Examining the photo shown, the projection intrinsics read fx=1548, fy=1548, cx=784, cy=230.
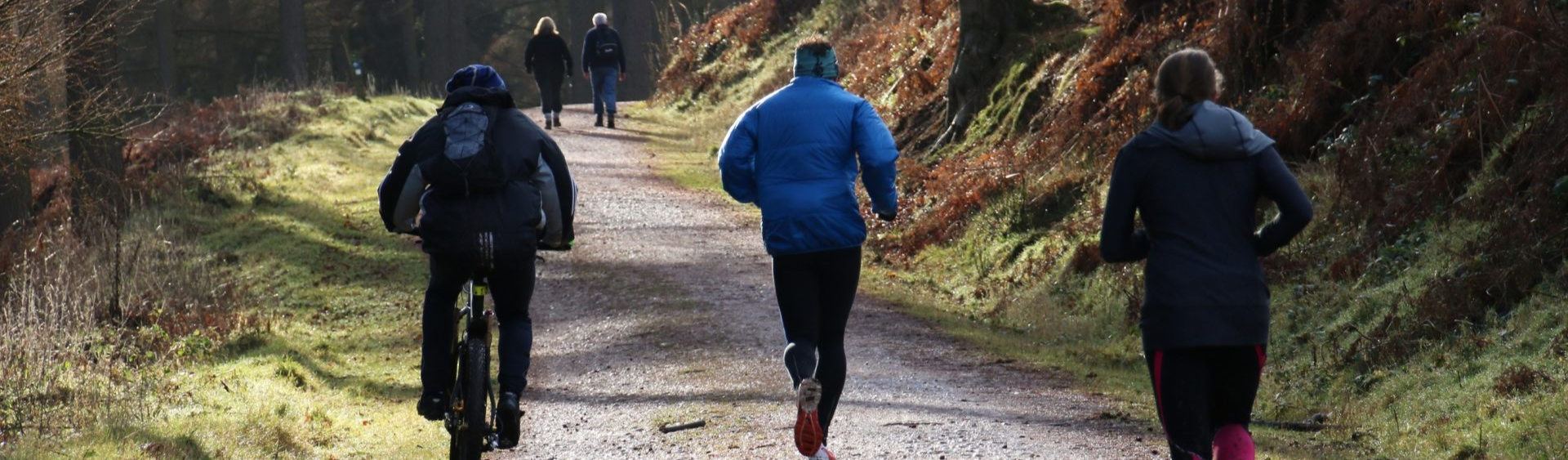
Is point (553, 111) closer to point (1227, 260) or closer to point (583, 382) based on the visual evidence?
point (583, 382)

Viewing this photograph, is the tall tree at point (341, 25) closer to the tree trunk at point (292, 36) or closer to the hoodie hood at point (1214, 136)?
the tree trunk at point (292, 36)

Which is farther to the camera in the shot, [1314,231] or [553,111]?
[553,111]

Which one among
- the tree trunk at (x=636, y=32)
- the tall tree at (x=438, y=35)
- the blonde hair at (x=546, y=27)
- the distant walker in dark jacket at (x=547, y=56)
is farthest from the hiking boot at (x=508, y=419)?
the tall tree at (x=438, y=35)

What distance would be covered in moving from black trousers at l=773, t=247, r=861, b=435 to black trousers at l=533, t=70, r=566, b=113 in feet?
63.3

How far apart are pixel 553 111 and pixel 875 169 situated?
2091 cm

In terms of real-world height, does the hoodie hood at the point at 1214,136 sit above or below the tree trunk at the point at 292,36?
above

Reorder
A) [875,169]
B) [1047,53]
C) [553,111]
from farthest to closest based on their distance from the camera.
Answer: [553,111] < [1047,53] < [875,169]

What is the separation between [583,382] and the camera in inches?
393

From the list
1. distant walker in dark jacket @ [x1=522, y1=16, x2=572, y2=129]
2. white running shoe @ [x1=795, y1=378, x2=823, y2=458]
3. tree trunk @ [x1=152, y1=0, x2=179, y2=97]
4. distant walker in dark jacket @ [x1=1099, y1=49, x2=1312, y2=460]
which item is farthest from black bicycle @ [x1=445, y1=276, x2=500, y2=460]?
tree trunk @ [x1=152, y1=0, x2=179, y2=97]

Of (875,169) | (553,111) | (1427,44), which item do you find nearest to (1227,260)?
(875,169)

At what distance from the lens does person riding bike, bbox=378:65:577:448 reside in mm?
5926

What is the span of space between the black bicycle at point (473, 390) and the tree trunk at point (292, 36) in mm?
41230

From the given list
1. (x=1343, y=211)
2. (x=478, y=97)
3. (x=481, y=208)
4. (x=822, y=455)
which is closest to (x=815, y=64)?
(x=478, y=97)

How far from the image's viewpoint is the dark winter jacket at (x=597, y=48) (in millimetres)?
25234
